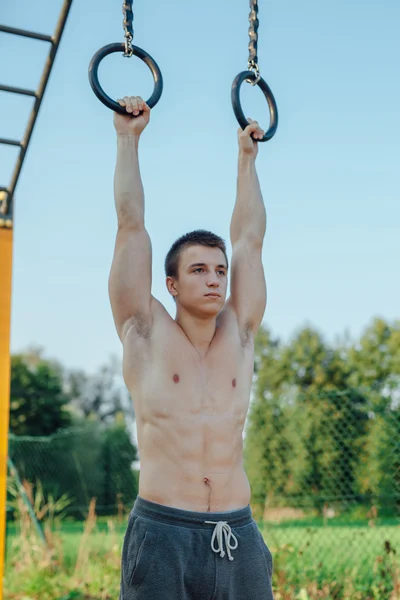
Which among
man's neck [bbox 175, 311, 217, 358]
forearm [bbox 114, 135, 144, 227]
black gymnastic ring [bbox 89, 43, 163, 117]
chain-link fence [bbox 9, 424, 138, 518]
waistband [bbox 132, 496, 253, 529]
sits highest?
black gymnastic ring [bbox 89, 43, 163, 117]

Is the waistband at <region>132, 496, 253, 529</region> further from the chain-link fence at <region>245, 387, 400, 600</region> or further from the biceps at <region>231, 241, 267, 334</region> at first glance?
the chain-link fence at <region>245, 387, 400, 600</region>

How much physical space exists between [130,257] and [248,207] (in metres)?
0.55

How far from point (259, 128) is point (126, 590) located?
5.26ft

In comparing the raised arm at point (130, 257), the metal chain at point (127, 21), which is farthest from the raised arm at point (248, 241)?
the metal chain at point (127, 21)

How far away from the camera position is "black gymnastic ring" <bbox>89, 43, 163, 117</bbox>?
7.50 feet

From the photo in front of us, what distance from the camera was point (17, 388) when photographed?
65.6 ft

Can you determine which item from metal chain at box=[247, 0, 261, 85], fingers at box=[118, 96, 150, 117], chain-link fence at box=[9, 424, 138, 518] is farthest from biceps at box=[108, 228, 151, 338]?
chain-link fence at box=[9, 424, 138, 518]

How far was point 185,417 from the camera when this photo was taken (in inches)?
83.3

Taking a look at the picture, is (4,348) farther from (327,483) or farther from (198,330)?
(327,483)

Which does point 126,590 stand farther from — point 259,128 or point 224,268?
point 259,128

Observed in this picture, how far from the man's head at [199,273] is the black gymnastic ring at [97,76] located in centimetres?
46

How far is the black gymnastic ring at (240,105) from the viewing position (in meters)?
2.53

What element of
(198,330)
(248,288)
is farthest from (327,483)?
(198,330)

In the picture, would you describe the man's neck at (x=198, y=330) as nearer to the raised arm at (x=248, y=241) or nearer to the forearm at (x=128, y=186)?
the raised arm at (x=248, y=241)
